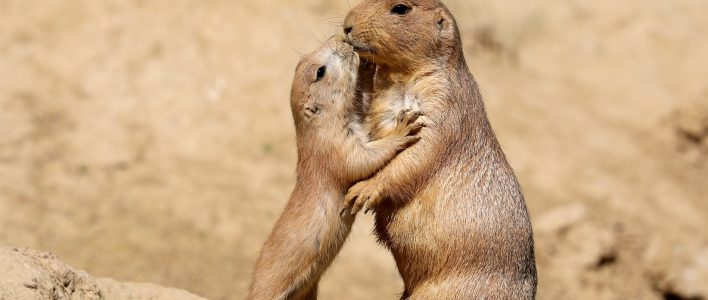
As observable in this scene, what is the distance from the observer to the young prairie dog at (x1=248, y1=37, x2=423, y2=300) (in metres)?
5.73

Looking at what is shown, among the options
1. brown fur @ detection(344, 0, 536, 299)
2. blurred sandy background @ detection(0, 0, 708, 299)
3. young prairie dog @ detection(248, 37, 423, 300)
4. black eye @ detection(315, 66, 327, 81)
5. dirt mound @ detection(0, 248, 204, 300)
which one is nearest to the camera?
dirt mound @ detection(0, 248, 204, 300)

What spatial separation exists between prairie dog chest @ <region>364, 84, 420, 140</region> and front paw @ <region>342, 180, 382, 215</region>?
347mm

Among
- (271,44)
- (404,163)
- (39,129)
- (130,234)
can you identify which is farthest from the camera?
(271,44)

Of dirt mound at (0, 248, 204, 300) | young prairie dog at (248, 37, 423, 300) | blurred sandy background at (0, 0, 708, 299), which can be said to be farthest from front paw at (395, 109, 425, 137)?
blurred sandy background at (0, 0, 708, 299)

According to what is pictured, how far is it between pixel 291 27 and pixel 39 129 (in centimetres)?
312

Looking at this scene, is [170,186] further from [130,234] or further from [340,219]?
[340,219]

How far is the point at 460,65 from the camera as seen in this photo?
236 inches

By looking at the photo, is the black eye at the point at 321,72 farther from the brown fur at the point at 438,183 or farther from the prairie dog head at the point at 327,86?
the brown fur at the point at 438,183

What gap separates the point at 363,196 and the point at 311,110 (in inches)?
27.8

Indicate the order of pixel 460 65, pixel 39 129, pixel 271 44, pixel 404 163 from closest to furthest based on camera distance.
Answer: pixel 404 163
pixel 460 65
pixel 39 129
pixel 271 44

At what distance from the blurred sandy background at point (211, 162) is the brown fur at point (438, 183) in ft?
14.2

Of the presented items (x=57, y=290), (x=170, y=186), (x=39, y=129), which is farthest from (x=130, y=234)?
(x=57, y=290)

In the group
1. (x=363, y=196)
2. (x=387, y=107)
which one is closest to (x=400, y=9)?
(x=387, y=107)

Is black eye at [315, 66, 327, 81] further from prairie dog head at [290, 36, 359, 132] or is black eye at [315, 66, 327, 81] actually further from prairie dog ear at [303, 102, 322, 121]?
prairie dog ear at [303, 102, 322, 121]
